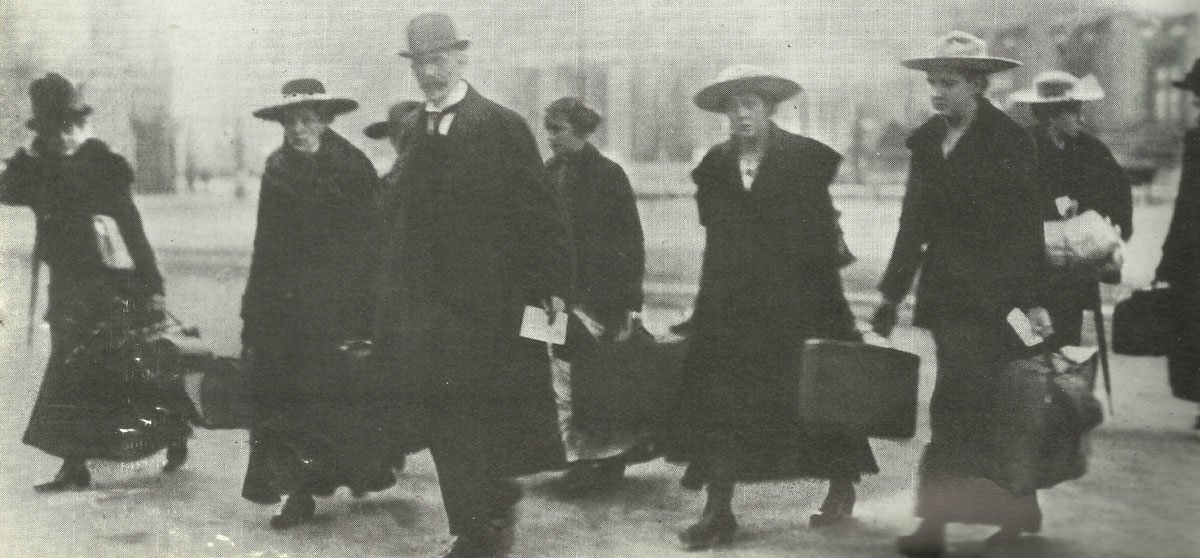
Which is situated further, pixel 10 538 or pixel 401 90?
pixel 10 538

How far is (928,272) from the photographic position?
477cm

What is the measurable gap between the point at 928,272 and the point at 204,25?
12.2ft

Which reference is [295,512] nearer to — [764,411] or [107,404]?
[107,404]

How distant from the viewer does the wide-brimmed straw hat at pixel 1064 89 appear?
16.2ft

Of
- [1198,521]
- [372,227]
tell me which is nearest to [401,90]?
[372,227]

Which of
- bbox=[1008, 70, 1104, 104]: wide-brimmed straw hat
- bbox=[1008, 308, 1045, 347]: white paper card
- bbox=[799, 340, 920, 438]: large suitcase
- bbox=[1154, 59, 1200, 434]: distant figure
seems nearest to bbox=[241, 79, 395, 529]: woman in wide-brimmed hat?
bbox=[799, 340, 920, 438]: large suitcase

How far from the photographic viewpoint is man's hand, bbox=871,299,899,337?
4781mm

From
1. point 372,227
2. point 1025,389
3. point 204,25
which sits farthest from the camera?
point 204,25

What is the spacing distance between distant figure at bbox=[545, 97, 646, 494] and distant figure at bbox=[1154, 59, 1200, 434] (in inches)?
93.4

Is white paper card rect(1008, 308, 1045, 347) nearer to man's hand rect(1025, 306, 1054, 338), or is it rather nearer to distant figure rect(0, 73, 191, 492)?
man's hand rect(1025, 306, 1054, 338)

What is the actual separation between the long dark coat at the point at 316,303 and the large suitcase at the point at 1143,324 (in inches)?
134

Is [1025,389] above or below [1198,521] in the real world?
above

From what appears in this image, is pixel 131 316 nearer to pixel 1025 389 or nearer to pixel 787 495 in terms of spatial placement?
pixel 787 495

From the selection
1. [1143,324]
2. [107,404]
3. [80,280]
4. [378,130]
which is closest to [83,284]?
[80,280]
